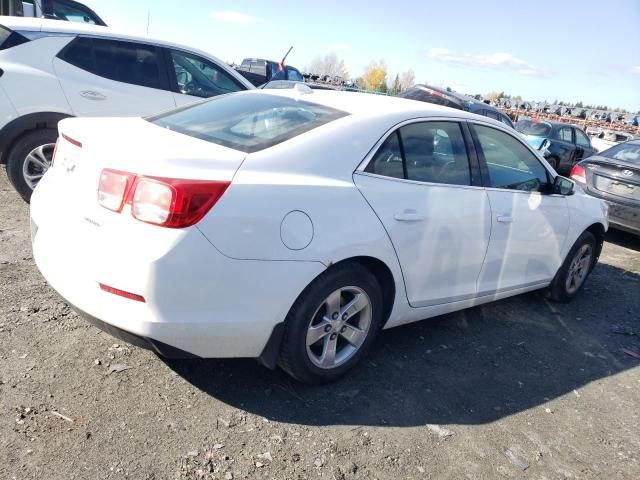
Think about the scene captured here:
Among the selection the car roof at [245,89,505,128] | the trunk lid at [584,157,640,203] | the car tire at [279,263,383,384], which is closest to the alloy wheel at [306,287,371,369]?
the car tire at [279,263,383,384]

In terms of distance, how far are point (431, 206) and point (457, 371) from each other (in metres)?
1.11

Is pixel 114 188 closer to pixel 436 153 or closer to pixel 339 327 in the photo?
pixel 339 327

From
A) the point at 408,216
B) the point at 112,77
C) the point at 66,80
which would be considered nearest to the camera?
the point at 408,216

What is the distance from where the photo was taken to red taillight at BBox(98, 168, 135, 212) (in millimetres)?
2458

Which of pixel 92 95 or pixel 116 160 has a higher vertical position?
pixel 116 160

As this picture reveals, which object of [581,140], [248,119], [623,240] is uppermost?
[248,119]

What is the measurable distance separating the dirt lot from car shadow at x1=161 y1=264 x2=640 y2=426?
1 centimetres

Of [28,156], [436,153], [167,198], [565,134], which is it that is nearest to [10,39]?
[28,156]

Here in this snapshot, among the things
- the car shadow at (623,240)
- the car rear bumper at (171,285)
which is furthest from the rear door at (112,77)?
the car shadow at (623,240)

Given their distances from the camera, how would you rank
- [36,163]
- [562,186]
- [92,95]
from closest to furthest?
[562,186] < [36,163] < [92,95]

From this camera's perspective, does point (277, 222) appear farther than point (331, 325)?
No

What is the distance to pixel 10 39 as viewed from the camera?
17.2 ft

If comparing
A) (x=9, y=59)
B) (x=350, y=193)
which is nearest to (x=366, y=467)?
(x=350, y=193)

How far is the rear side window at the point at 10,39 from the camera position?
5203mm
